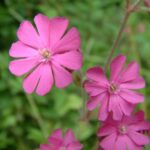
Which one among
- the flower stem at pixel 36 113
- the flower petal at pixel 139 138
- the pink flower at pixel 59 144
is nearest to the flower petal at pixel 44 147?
the pink flower at pixel 59 144

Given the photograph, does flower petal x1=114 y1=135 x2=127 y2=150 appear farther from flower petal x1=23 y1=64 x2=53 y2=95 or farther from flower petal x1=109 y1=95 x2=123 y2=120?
flower petal x1=23 y1=64 x2=53 y2=95

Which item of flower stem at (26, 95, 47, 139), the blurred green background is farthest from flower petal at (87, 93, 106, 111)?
flower stem at (26, 95, 47, 139)

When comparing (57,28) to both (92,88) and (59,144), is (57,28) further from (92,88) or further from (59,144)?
(59,144)

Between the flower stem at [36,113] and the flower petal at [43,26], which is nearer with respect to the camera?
the flower petal at [43,26]

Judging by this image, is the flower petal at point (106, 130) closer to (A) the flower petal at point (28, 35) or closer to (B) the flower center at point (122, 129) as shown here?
(B) the flower center at point (122, 129)

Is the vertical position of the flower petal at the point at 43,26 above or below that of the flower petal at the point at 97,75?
above

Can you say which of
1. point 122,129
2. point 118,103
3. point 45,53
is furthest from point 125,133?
point 45,53

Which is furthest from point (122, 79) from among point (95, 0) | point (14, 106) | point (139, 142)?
point (95, 0)
